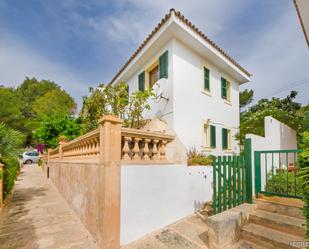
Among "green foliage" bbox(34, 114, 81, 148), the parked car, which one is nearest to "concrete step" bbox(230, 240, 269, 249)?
"green foliage" bbox(34, 114, 81, 148)

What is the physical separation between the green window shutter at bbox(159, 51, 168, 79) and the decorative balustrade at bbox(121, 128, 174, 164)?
455 cm

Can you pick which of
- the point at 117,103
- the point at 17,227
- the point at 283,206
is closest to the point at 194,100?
the point at 117,103

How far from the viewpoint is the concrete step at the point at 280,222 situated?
3.15m

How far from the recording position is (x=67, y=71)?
1399 centimetres

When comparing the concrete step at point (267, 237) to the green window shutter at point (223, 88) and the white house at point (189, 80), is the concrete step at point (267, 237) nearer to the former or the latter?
the white house at point (189, 80)

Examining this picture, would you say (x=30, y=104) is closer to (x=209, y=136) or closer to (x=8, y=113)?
(x=8, y=113)

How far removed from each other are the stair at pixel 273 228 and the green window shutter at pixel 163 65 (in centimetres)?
617

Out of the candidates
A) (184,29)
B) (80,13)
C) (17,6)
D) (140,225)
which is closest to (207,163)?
(140,225)

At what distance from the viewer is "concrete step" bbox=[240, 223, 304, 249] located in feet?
9.95

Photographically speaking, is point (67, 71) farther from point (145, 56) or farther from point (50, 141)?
point (145, 56)

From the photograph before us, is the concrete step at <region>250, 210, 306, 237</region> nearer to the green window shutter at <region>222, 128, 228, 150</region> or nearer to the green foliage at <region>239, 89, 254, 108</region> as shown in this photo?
the green window shutter at <region>222, 128, 228, 150</region>

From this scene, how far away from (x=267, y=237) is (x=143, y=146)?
2.82 meters

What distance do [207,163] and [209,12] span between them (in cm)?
569

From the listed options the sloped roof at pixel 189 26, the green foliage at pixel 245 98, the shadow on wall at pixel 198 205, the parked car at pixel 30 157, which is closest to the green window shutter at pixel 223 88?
the sloped roof at pixel 189 26
